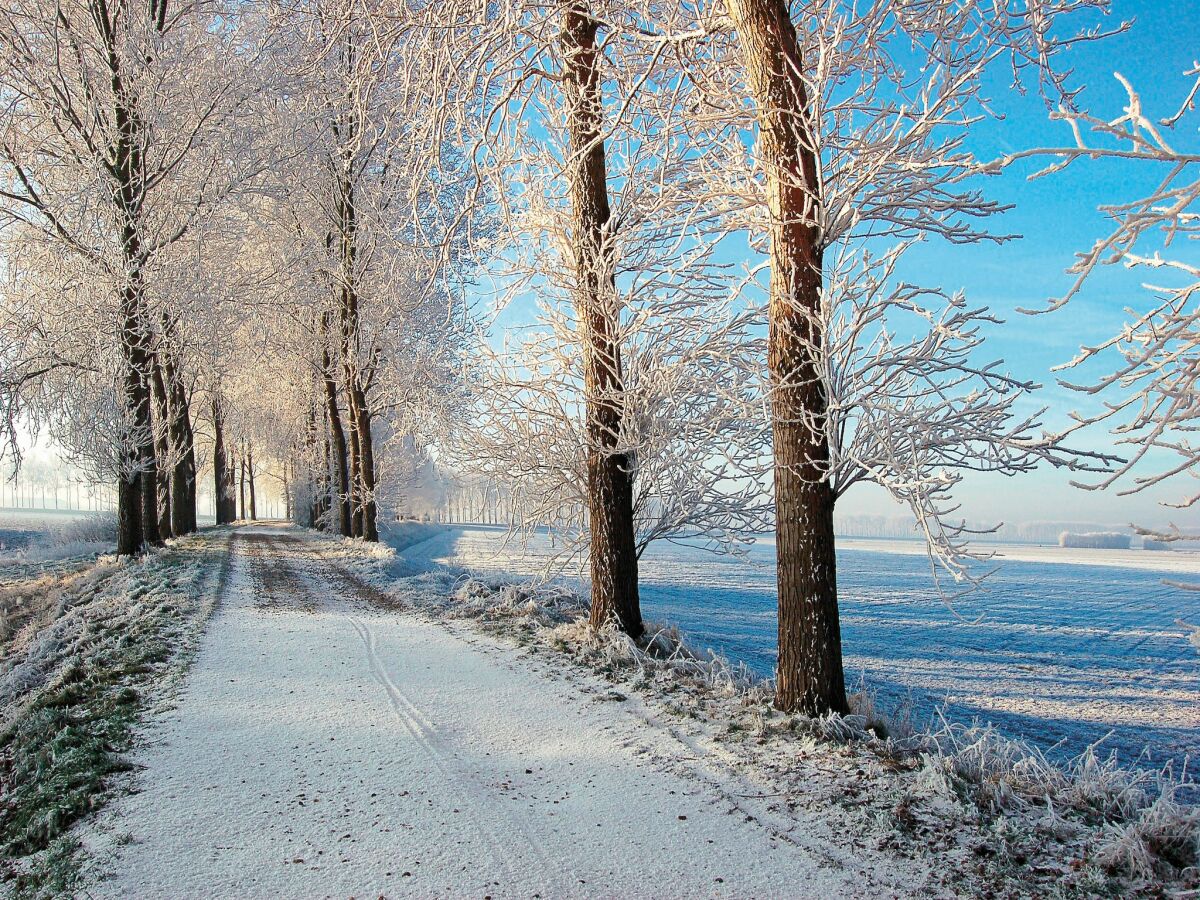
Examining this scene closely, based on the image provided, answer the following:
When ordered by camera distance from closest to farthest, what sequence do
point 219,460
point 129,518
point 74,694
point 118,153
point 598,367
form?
point 74,694 < point 598,367 < point 118,153 < point 129,518 < point 219,460

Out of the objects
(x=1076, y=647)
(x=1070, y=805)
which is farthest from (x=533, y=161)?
(x=1076, y=647)

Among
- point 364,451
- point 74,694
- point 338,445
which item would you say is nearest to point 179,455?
point 338,445

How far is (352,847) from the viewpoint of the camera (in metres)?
3.59

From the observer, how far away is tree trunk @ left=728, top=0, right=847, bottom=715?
17.2 feet

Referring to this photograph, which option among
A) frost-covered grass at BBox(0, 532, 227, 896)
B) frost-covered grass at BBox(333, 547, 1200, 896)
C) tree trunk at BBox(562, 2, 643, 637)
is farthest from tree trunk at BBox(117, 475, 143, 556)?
frost-covered grass at BBox(333, 547, 1200, 896)

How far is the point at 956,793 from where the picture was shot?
4016 mm

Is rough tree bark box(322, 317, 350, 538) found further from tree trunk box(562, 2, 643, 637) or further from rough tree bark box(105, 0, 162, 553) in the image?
tree trunk box(562, 2, 643, 637)

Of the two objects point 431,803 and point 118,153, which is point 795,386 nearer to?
point 431,803

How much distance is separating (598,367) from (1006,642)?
1134 cm

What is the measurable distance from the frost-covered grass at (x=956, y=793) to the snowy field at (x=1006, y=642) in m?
0.95

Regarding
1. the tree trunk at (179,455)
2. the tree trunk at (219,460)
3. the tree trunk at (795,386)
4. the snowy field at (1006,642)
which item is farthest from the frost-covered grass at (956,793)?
the tree trunk at (219,460)

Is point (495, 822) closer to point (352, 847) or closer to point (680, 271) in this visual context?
point (352, 847)

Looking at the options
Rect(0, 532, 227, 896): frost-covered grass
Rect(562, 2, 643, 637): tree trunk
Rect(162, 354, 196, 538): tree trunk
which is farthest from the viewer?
Rect(162, 354, 196, 538): tree trunk

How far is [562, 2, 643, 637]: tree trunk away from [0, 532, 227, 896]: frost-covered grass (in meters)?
4.29
